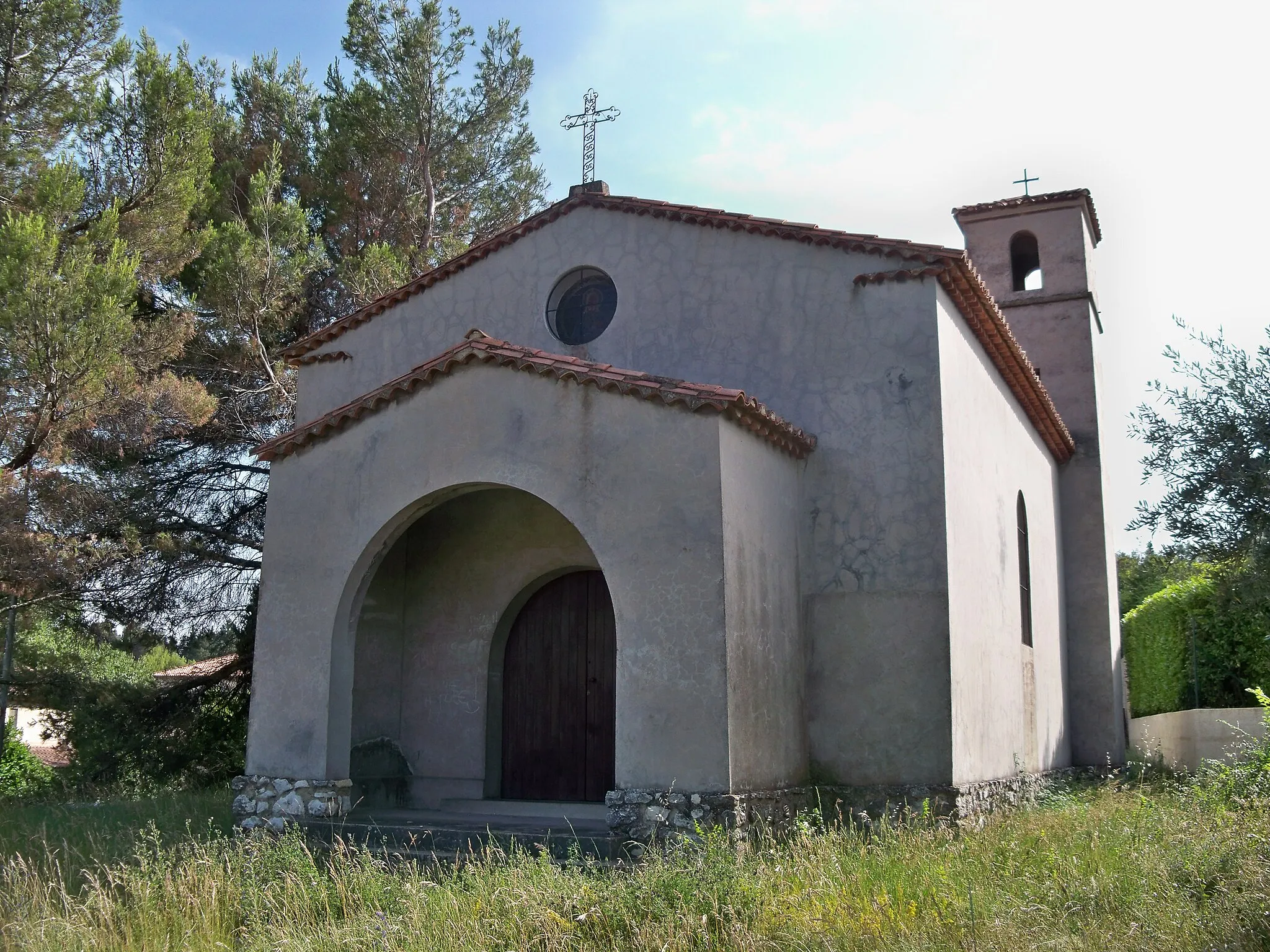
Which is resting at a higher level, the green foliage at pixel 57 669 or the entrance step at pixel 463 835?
the green foliage at pixel 57 669

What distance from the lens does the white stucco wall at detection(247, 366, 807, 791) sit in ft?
29.6

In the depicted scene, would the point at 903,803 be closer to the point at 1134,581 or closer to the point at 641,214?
the point at 641,214

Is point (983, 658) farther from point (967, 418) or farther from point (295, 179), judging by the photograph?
point (295, 179)

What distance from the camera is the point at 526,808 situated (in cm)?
1136

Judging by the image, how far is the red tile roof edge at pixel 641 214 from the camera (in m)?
11.3

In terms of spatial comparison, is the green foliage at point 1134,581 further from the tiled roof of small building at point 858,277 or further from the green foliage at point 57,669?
the green foliage at point 57,669

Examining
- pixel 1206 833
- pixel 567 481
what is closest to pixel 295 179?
pixel 567 481

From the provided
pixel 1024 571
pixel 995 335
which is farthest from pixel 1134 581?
pixel 995 335

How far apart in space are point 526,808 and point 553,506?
3.30 meters

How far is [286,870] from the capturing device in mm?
8516

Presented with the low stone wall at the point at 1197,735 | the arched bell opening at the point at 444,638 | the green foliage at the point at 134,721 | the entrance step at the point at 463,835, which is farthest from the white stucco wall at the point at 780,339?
the green foliage at the point at 134,721

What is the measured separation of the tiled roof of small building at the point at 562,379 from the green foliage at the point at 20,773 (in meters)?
9.79

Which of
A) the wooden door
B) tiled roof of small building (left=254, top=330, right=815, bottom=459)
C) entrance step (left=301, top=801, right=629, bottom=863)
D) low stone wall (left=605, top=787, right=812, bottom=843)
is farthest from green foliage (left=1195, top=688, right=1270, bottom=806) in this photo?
the wooden door

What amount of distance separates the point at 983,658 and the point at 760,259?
15.7 ft
